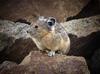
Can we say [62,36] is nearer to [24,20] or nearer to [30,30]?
[30,30]

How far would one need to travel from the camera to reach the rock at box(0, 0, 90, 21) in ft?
30.4

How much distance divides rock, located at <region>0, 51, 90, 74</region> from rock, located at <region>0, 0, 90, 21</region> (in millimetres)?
3083

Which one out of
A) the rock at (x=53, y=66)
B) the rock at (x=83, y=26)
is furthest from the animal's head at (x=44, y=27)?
the rock at (x=83, y=26)

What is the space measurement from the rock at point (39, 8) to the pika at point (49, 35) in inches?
98.6

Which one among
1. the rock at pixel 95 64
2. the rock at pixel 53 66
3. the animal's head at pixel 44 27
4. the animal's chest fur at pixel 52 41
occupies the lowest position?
the rock at pixel 95 64

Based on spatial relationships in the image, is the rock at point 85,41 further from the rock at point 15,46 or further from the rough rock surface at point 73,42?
the rock at point 15,46

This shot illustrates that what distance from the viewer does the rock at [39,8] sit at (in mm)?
9266

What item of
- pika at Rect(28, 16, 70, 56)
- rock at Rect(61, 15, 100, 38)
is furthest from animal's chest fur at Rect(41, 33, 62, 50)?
rock at Rect(61, 15, 100, 38)

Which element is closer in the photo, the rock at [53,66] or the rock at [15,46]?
the rock at [53,66]

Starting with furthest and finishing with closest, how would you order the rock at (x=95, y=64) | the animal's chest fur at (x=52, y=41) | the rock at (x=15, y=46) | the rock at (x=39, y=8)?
the rock at (x=39, y=8) → the rock at (x=15, y=46) → the rock at (x=95, y=64) → the animal's chest fur at (x=52, y=41)

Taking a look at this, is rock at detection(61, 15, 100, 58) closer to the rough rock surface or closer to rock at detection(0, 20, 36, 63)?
the rough rock surface

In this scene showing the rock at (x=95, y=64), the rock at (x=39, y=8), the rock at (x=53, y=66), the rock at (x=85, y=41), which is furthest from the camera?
the rock at (x=39, y=8)

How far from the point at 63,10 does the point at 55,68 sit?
3.51 m

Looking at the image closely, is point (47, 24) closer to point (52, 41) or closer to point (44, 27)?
point (44, 27)
